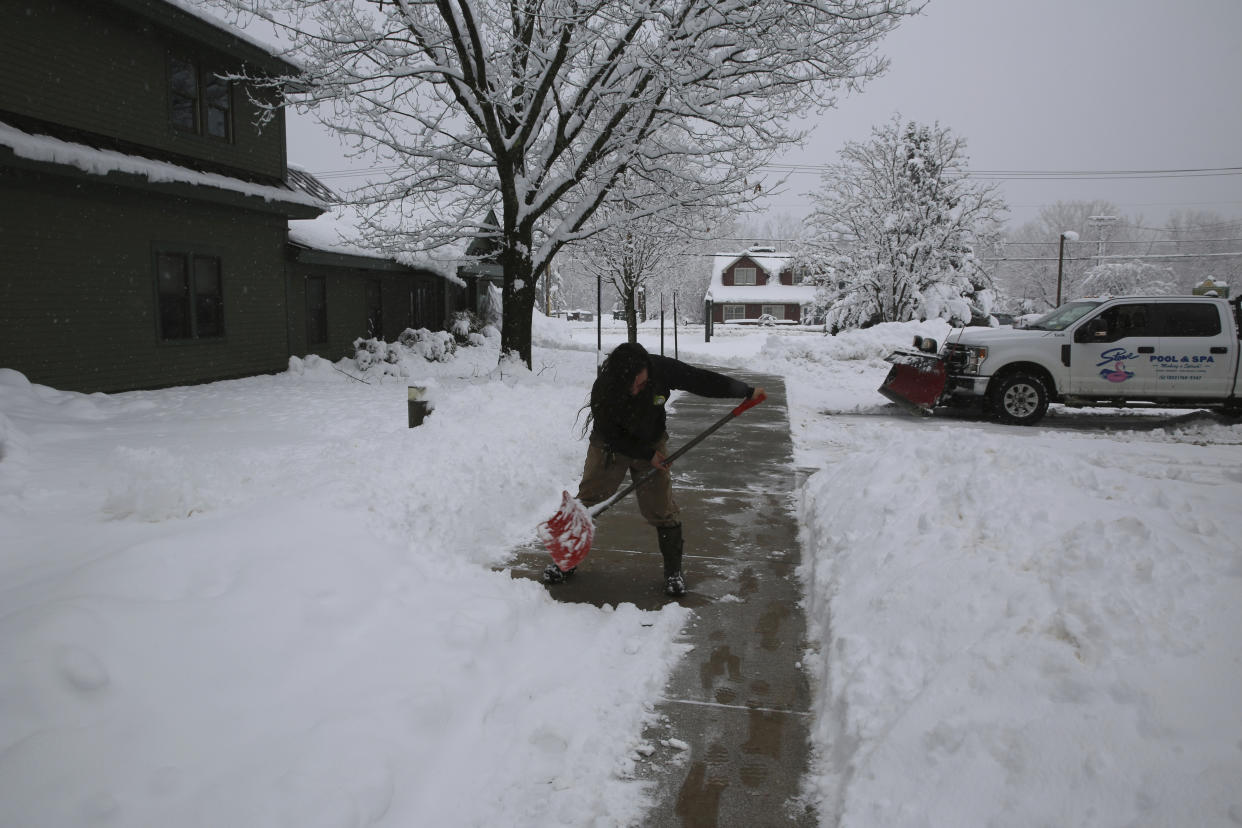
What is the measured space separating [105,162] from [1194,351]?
54.3 ft

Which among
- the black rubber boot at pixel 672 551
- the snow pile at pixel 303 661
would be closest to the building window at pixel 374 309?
the snow pile at pixel 303 661

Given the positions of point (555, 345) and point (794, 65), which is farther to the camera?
point (555, 345)

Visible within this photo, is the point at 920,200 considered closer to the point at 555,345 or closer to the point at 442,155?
the point at 555,345

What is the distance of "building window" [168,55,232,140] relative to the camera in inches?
540

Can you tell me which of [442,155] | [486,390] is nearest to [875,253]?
[442,155]

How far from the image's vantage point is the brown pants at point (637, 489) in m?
4.99

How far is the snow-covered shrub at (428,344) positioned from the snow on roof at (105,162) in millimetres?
5376

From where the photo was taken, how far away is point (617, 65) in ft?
42.0

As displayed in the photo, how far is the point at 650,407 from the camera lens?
4.91 meters

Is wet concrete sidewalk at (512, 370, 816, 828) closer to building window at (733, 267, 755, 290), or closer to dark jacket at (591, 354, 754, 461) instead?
dark jacket at (591, 354, 754, 461)

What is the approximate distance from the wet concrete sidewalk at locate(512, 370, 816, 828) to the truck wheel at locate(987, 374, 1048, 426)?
5296 mm

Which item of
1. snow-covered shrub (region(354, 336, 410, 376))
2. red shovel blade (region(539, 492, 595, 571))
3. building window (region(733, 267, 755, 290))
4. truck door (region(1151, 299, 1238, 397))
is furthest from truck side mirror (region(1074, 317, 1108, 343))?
building window (region(733, 267, 755, 290))

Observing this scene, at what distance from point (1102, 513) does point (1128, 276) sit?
213 feet

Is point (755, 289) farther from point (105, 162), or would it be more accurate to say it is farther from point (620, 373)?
point (620, 373)
